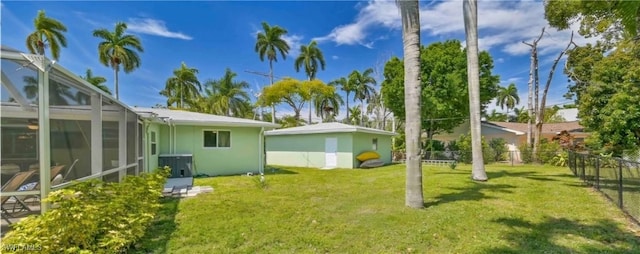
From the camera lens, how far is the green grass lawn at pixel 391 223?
454 centimetres

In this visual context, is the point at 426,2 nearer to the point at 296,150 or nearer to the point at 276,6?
the point at 276,6

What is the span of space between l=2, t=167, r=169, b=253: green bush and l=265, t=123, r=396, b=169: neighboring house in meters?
14.1

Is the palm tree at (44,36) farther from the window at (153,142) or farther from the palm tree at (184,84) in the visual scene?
the window at (153,142)

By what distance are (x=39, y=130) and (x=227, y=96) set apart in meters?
35.6

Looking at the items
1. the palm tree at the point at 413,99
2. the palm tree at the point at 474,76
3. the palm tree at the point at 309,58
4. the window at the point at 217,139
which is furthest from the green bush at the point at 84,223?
the palm tree at the point at 309,58

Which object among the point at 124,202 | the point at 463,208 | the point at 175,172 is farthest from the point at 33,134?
the point at 175,172

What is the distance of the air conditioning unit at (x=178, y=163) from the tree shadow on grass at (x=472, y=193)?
919 centimetres

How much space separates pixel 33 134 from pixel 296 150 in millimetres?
17154

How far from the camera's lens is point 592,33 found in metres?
8.56

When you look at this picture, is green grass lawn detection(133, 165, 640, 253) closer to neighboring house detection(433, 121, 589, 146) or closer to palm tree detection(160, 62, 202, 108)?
neighboring house detection(433, 121, 589, 146)

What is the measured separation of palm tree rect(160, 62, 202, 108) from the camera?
116 ft

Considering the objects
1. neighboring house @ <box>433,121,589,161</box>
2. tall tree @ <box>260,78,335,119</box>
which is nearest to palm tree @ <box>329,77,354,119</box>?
tall tree @ <box>260,78,335,119</box>

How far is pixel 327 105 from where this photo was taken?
37.1 m

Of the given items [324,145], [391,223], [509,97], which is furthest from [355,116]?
[391,223]
